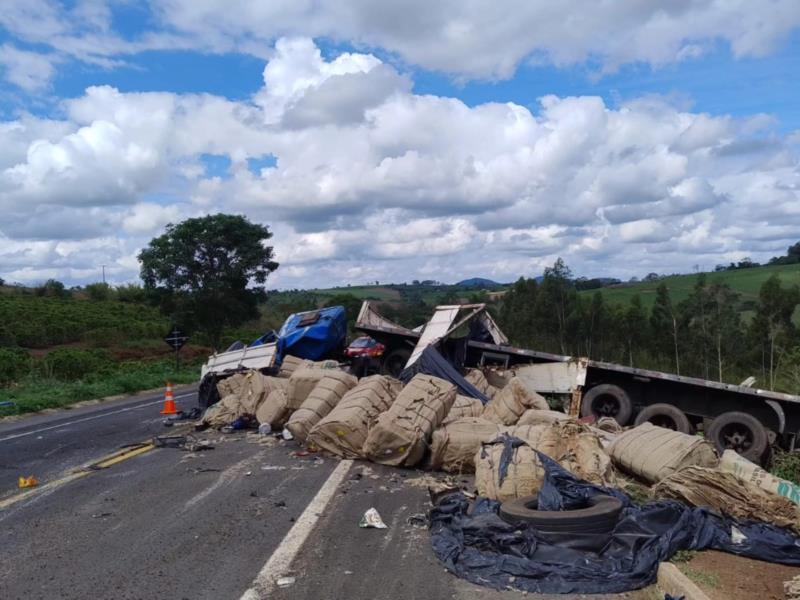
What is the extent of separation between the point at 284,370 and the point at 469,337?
12.7 feet

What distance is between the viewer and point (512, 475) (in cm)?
730

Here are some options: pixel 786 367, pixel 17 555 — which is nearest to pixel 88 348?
pixel 786 367

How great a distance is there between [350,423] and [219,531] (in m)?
3.44

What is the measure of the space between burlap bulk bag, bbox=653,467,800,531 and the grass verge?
17625mm

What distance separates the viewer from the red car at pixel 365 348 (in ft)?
56.2

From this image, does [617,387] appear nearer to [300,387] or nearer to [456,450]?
[456,450]

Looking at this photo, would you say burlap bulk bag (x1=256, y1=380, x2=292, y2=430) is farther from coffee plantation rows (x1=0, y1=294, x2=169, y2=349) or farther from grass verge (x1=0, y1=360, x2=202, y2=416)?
coffee plantation rows (x1=0, y1=294, x2=169, y2=349)

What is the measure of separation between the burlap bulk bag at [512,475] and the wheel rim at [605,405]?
6.53 meters

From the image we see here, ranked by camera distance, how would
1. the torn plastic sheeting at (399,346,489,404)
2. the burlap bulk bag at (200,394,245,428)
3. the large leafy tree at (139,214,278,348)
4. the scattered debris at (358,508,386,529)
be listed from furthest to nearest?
the large leafy tree at (139,214,278,348) < the burlap bulk bag at (200,394,245,428) < the torn plastic sheeting at (399,346,489,404) < the scattered debris at (358,508,386,529)

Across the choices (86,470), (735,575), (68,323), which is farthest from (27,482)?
(68,323)

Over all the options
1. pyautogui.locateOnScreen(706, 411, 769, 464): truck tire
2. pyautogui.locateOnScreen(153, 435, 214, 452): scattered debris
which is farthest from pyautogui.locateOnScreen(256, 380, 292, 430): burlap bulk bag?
pyautogui.locateOnScreen(706, 411, 769, 464): truck tire

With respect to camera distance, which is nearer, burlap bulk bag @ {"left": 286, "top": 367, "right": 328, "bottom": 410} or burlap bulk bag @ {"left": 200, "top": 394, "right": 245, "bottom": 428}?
burlap bulk bag @ {"left": 286, "top": 367, "right": 328, "bottom": 410}

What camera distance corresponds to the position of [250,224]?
148ft

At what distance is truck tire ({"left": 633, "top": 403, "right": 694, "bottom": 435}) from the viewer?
41.7 feet
